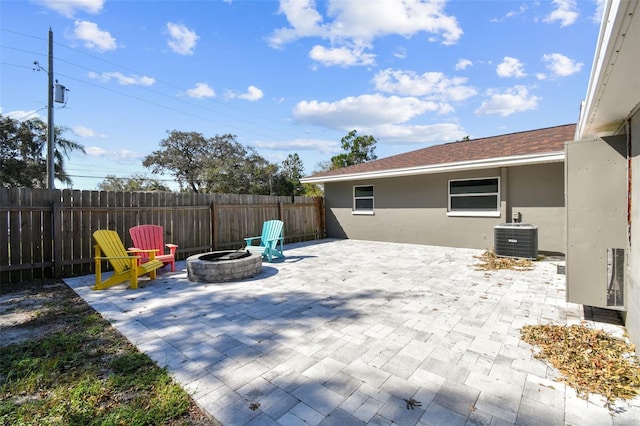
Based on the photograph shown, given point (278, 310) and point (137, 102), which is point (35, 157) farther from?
point (278, 310)

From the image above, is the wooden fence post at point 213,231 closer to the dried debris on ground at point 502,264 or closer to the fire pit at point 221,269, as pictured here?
the fire pit at point 221,269

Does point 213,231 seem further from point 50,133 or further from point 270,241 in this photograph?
point 50,133

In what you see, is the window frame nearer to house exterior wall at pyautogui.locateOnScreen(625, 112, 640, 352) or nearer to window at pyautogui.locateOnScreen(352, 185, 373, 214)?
window at pyautogui.locateOnScreen(352, 185, 373, 214)

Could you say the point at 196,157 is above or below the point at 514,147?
above

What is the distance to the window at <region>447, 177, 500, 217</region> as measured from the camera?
324 inches

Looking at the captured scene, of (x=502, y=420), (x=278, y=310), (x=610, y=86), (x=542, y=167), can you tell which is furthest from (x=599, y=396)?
(x=542, y=167)

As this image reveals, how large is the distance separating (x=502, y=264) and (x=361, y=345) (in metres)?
4.99

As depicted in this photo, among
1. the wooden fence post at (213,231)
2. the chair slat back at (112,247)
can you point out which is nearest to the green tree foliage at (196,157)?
the wooden fence post at (213,231)

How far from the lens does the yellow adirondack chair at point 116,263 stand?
4926mm

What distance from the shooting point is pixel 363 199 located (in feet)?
36.4

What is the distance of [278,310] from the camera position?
3.80 metres

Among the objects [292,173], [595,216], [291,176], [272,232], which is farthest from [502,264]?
[292,173]

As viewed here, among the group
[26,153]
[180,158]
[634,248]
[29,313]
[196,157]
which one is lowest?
[29,313]

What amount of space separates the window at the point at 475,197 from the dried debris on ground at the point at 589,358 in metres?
5.71
